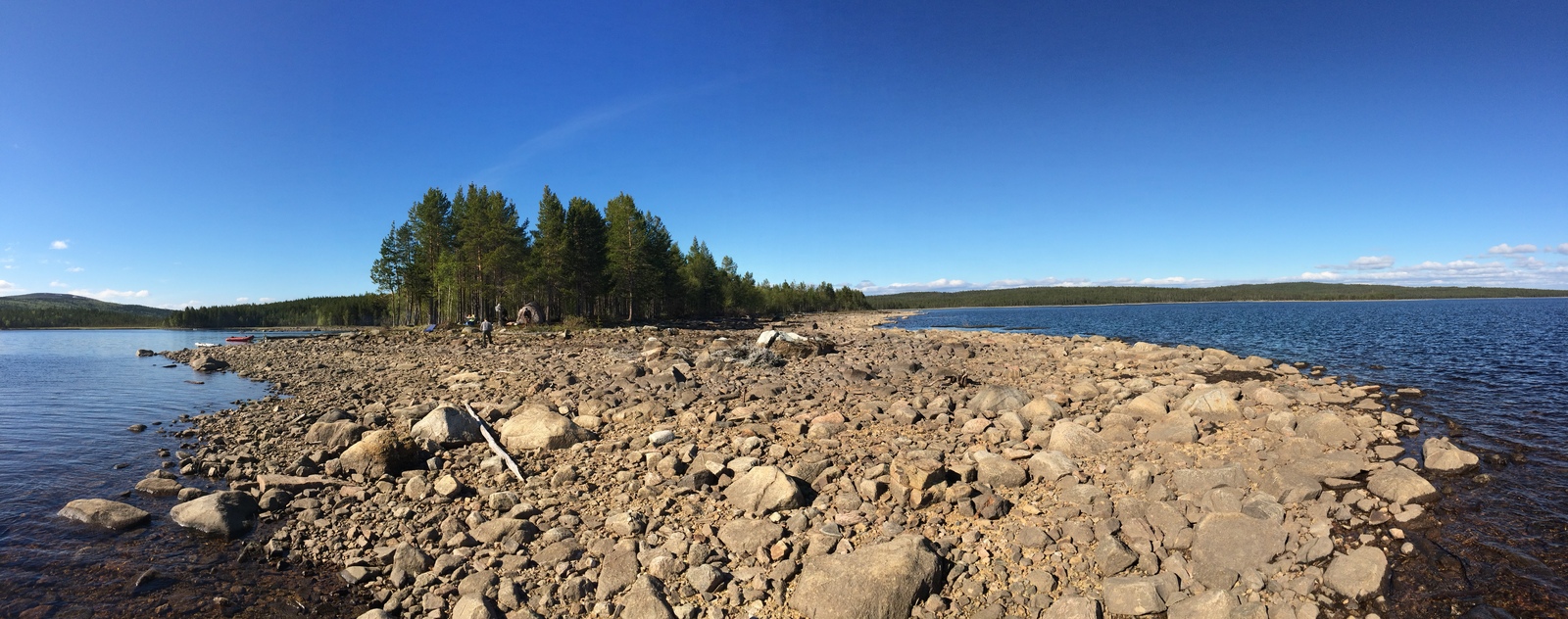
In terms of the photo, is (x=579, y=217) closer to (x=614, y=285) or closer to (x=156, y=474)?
(x=614, y=285)

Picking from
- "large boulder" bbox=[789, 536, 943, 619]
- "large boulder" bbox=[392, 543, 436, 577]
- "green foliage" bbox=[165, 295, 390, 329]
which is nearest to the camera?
"large boulder" bbox=[789, 536, 943, 619]

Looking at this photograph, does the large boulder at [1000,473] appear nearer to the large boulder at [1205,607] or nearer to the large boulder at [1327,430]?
the large boulder at [1205,607]

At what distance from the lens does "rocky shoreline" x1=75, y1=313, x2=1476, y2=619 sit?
6012 mm

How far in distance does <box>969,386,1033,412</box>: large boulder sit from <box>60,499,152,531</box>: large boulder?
14.1 metres

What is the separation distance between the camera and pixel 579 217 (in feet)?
180

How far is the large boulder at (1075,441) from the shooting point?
392 inches

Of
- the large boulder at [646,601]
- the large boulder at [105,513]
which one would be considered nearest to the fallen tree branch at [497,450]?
the large boulder at [646,601]

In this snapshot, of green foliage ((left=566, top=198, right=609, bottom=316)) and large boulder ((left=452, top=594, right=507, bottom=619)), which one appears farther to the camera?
green foliage ((left=566, top=198, right=609, bottom=316))

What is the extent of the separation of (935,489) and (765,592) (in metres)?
3.03

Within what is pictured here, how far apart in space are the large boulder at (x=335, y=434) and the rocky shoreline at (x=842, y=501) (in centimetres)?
15

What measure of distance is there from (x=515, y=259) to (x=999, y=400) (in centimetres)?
4789

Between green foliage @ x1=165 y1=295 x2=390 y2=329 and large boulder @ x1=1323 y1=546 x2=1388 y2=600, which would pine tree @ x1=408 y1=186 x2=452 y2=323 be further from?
green foliage @ x1=165 y1=295 x2=390 y2=329

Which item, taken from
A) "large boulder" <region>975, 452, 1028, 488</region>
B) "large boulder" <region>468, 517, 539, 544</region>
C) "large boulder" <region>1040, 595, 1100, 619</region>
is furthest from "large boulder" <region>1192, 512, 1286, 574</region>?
"large boulder" <region>468, 517, 539, 544</region>

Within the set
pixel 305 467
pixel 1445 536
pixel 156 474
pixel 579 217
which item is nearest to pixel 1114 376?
pixel 1445 536
